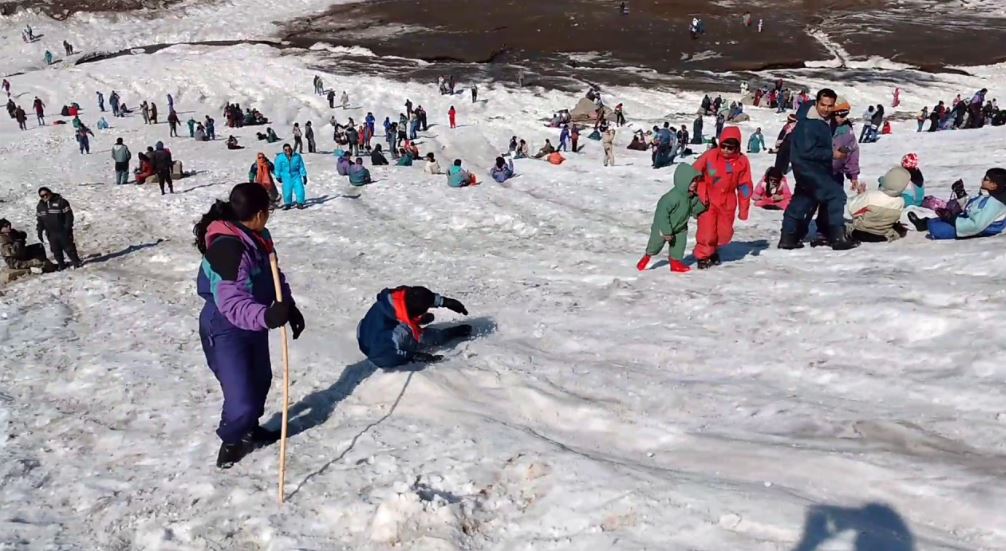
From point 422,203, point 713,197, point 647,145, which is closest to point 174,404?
point 713,197

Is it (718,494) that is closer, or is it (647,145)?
(718,494)

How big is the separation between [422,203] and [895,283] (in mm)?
10870

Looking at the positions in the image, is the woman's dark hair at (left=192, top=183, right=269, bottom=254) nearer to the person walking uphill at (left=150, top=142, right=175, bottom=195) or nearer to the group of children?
the group of children

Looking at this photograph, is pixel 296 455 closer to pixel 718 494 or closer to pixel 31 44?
pixel 718 494

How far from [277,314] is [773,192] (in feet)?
35.6

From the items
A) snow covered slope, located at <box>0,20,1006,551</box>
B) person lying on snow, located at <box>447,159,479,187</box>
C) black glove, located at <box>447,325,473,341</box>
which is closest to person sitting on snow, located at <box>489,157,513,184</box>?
person lying on snow, located at <box>447,159,479,187</box>

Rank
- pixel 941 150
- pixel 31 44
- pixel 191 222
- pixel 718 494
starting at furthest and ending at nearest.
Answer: pixel 31 44
pixel 941 150
pixel 191 222
pixel 718 494

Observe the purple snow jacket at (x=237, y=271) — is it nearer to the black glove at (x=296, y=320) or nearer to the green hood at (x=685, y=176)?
the black glove at (x=296, y=320)

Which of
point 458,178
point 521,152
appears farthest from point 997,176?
point 521,152

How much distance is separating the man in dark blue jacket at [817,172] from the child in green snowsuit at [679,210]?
4.15 feet

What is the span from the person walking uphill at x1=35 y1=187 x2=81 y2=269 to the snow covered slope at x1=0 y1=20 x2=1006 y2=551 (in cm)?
70

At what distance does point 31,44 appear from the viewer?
51562 mm

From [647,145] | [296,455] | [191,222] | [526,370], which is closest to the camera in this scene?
[296,455]

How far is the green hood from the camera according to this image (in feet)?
26.9
